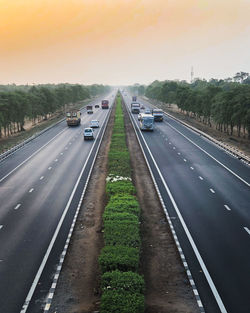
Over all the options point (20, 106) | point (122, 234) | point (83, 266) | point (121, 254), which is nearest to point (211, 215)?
point (122, 234)

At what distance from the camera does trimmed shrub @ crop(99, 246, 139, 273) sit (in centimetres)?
1461

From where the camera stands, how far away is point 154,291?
14.3 metres

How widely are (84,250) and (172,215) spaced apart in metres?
7.55

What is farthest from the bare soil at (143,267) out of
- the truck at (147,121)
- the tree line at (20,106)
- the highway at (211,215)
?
the tree line at (20,106)

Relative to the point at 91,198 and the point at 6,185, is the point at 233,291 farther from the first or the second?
the point at 6,185

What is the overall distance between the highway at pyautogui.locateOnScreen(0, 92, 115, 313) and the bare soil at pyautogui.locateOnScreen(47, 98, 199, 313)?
A: 0.89 meters

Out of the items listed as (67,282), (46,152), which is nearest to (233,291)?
(67,282)

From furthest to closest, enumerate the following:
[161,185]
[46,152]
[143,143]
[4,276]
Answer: [143,143] < [46,152] < [161,185] < [4,276]

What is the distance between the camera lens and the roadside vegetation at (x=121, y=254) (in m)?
11.9

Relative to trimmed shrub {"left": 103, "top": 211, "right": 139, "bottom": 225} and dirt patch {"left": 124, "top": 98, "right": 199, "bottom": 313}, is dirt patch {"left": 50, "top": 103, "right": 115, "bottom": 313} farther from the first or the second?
dirt patch {"left": 124, "top": 98, "right": 199, "bottom": 313}

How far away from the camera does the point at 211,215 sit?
22828mm

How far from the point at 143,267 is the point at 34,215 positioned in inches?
406

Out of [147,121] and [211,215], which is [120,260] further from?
[147,121]

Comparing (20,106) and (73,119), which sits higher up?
(20,106)
